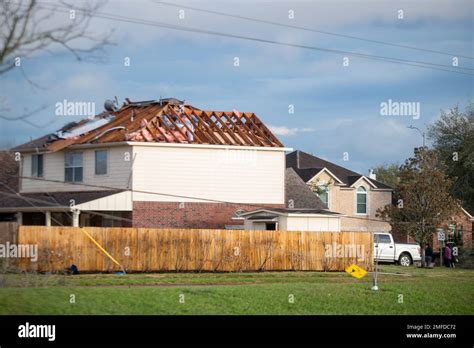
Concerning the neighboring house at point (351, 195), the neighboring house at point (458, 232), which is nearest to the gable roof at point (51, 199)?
the neighboring house at point (458, 232)

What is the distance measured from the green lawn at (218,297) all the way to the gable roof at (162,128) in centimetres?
1499

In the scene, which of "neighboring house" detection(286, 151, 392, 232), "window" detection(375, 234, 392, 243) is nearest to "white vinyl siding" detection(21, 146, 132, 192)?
"window" detection(375, 234, 392, 243)

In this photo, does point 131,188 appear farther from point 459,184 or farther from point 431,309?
point 459,184

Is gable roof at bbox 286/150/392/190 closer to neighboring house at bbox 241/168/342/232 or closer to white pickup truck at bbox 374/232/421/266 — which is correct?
white pickup truck at bbox 374/232/421/266

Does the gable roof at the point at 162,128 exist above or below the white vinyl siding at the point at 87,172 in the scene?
above

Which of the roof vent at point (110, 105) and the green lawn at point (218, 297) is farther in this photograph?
the roof vent at point (110, 105)

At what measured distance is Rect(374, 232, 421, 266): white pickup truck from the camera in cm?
5000

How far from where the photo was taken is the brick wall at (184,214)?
1778 inches

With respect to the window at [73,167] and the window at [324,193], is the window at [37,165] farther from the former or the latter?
the window at [324,193]

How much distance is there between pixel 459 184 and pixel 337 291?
138ft

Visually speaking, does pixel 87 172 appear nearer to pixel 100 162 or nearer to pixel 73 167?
pixel 100 162

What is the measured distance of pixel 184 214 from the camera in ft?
153

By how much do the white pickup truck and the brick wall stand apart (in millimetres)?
7760

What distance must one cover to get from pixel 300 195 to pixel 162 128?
43.3ft
